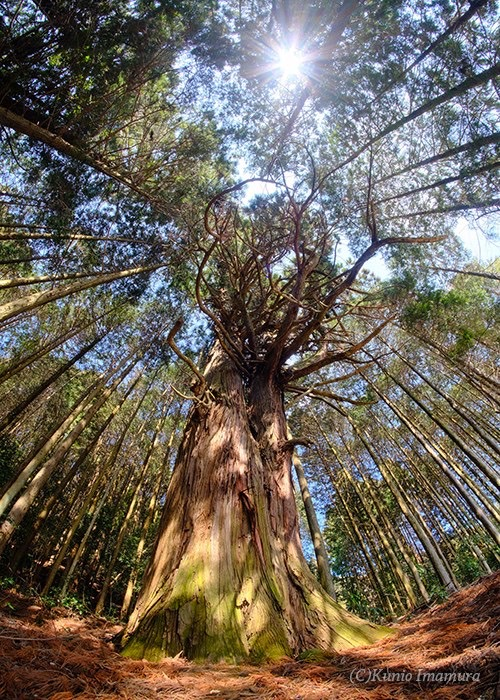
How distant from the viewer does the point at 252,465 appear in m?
3.24

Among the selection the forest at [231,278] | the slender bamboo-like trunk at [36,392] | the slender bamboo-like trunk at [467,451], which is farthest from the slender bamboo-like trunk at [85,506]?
the slender bamboo-like trunk at [467,451]

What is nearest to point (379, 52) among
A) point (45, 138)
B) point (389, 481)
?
point (45, 138)

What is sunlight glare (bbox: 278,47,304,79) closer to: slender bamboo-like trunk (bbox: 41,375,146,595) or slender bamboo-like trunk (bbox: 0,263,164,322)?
slender bamboo-like trunk (bbox: 0,263,164,322)

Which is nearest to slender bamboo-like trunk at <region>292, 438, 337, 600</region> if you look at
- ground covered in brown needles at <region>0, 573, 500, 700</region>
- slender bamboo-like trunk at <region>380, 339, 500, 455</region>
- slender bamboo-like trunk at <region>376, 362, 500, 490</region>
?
slender bamboo-like trunk at <region>376, 362, 500, 490</region>

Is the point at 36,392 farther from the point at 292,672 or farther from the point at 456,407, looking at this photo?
the point at 456,407

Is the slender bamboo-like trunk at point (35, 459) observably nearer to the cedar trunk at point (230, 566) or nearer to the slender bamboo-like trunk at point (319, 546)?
the cedar trunk at point (230, 566)

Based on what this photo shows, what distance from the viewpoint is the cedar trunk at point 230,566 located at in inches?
82.6

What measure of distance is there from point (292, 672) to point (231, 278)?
4.30 metres

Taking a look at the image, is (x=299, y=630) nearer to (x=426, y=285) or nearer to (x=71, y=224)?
(x=71, y=224)

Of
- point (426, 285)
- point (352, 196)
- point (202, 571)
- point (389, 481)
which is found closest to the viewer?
point (202, 571)

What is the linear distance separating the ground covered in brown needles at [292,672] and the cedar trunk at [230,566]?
19cm

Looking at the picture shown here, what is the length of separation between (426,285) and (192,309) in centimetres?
496

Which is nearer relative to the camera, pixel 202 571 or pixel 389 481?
pixel 202 571

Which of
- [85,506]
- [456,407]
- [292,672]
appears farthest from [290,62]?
[85,506]
